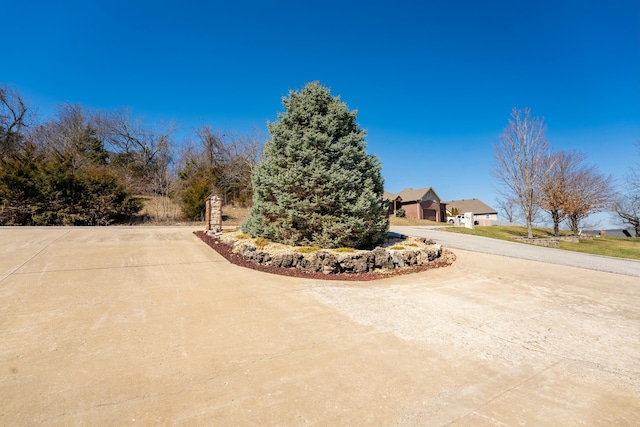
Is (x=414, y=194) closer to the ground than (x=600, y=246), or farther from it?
farther from it

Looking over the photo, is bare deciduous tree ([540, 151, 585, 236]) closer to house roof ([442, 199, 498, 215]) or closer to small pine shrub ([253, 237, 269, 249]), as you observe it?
small pine shrub ([253, 237, 269, 249])

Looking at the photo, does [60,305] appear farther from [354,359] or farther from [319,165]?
[319,165]

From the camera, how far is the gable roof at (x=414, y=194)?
119 ft

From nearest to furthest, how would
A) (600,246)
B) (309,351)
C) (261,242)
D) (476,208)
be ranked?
(309,351) < (261,242) < (600,246) < (476,208)

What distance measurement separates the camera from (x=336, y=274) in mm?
6625

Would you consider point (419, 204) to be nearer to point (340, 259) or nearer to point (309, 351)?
point (340, 259)

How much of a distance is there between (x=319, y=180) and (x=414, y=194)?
3217 centimetres

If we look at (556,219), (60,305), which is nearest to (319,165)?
(60,305)

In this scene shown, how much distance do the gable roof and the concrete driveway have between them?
102 ft

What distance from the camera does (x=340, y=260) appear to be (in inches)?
265

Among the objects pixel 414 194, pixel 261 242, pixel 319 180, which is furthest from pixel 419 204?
pixel 261 242

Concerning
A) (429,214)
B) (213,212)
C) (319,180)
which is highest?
(429,214)

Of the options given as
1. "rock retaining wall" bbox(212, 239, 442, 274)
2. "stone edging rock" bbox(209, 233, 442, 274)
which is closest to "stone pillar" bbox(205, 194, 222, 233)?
"stone edging rock" bbox(209, 233, 442, 274)

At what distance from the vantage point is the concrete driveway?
212 cm
